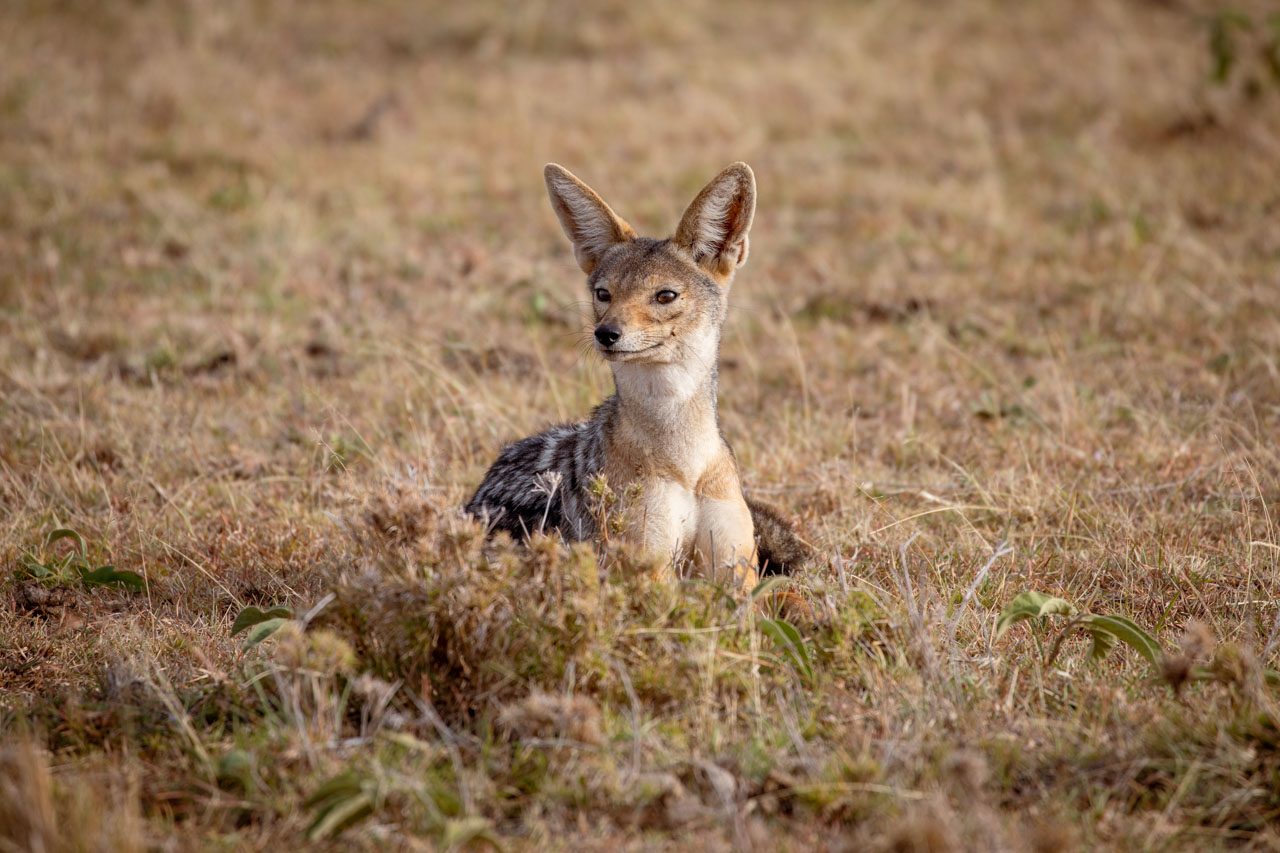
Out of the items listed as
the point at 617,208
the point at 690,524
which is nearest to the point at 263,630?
the point at 690,524

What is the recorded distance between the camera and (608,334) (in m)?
4.59

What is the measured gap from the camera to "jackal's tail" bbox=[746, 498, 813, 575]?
5129 millimetres

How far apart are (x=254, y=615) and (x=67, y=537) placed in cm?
228

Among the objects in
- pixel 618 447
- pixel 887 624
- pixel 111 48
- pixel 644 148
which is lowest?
pixel 887 624

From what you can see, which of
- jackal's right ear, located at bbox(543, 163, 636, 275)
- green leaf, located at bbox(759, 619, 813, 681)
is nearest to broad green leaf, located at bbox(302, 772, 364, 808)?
green leaf, located at bbox(759, 619, 813, 681)

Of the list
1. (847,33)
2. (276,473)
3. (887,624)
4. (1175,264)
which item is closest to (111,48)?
(847,33)

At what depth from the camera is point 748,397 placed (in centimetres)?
784

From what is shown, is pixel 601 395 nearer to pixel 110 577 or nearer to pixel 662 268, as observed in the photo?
pixel 662 268

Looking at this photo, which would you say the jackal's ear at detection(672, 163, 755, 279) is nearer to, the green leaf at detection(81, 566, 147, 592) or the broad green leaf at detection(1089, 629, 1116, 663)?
the broad green leaf at detection(1089, 629, 1116, 663)

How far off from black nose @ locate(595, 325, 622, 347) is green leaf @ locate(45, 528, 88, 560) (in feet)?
9.06

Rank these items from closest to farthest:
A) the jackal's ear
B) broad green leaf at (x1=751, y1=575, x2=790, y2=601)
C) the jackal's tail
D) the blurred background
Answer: broad green leaf at (x1=751, y1=575, x2=790, y2=601), the jackal's ear, the jackal's tail, the blurred background

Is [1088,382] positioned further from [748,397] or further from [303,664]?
[303,664]

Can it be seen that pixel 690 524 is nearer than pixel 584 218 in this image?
Yes

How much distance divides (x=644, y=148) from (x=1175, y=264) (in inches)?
231
